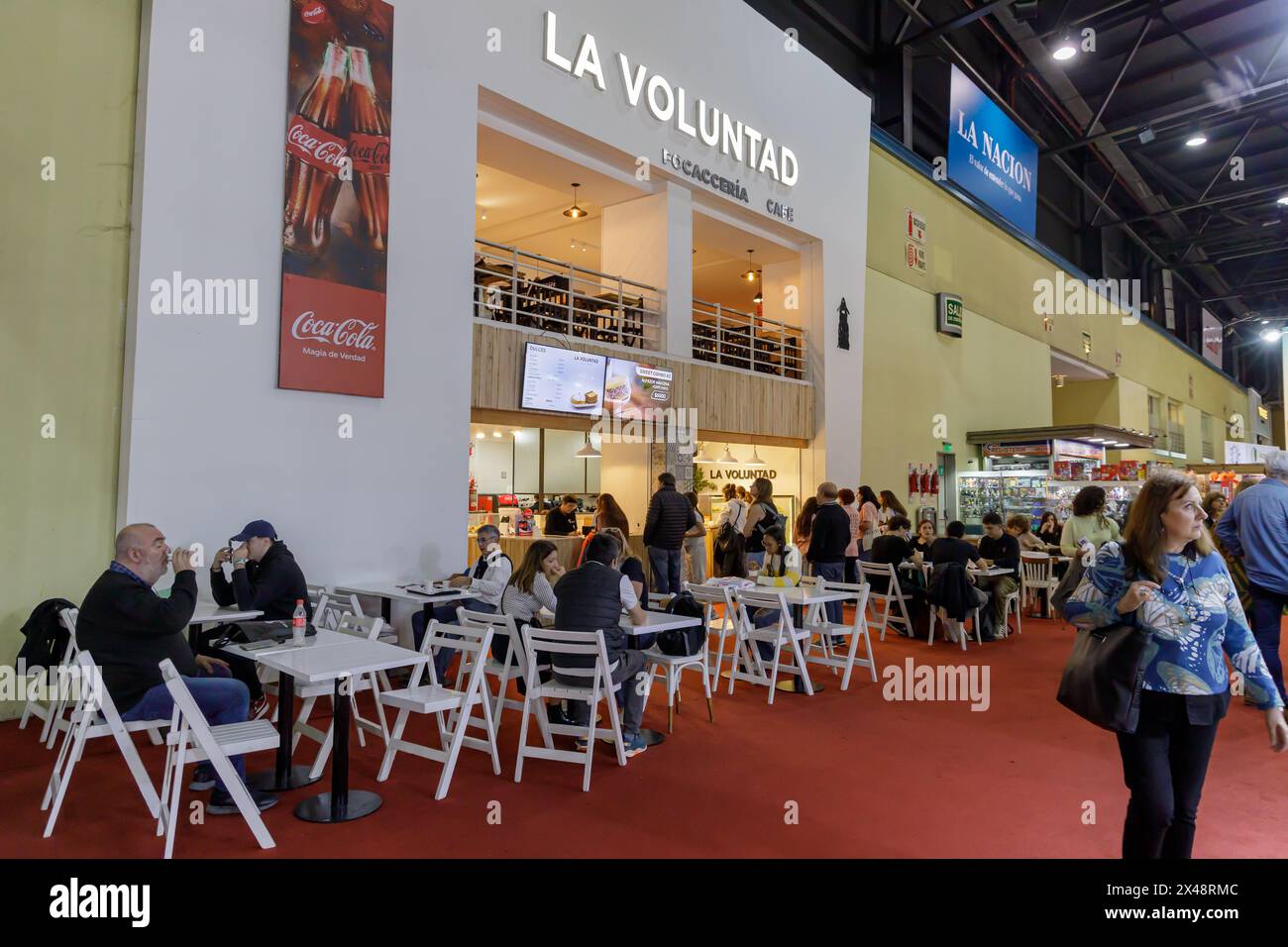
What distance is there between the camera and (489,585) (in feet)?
17.1

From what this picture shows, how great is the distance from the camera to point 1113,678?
2.13 metres

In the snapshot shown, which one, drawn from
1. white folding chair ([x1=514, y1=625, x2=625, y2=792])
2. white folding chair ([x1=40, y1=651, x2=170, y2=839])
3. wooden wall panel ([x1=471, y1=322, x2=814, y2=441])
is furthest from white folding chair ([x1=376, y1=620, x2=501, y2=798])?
wooden wall panel ([x1=471, y1=322, x2=814, y2=441])

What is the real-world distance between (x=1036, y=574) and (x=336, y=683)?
796 cm

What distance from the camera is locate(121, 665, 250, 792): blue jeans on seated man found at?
10.2 feet

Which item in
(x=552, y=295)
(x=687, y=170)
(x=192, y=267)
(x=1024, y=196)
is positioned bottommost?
(x=192, y=267)

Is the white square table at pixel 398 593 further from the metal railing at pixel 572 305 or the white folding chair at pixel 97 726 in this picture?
the metal railing at pixel 572 305

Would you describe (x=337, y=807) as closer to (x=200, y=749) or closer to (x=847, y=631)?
(x=200, y=749)

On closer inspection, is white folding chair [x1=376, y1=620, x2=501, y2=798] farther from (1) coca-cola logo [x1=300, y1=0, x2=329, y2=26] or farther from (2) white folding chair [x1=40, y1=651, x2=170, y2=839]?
(1) coca-cola logo [x1=300, y1=0, x2=329, y2=26]

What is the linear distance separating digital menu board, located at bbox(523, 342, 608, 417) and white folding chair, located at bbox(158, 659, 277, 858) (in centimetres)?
469

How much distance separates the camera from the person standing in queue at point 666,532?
24.9 ft
